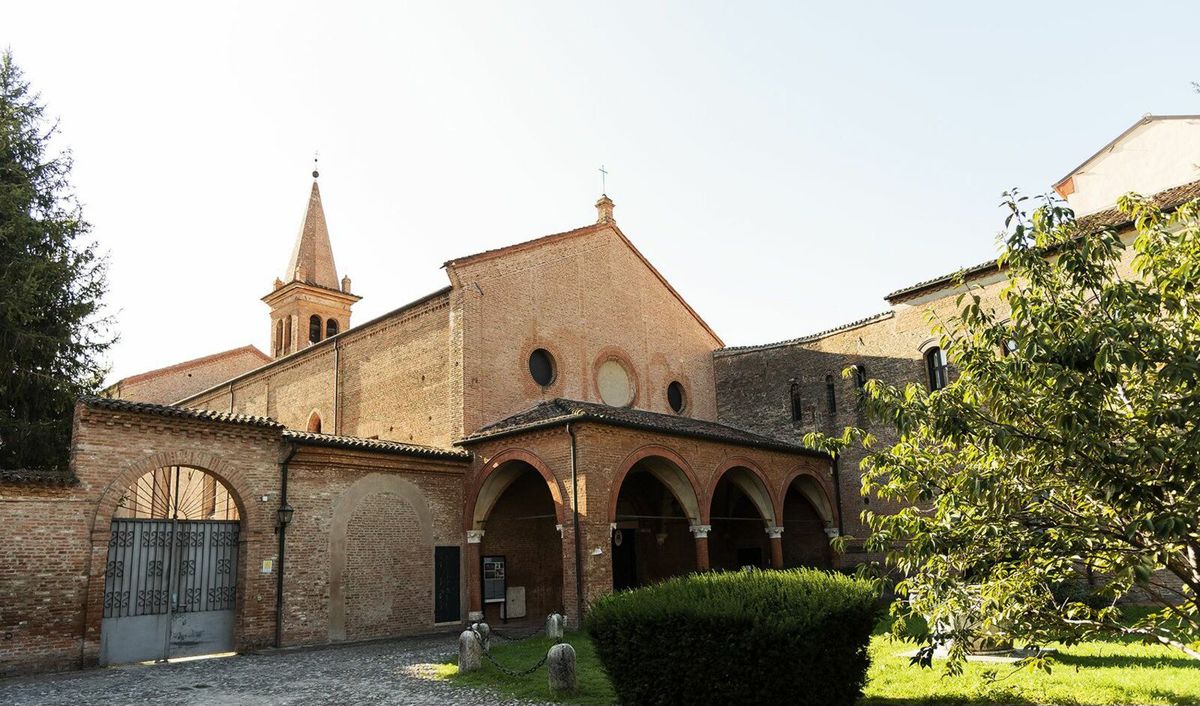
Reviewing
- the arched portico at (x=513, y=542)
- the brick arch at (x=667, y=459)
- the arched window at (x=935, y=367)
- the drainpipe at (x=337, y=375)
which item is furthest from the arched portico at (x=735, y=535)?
the drainpipe at (x=337, y=375)

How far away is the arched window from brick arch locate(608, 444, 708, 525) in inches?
286

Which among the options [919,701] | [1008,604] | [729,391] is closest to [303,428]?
[729,391]

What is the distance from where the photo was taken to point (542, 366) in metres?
20.7

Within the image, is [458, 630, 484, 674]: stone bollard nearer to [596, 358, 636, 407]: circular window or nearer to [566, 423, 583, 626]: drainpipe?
[566, 423, 583, 626]: drainpipe

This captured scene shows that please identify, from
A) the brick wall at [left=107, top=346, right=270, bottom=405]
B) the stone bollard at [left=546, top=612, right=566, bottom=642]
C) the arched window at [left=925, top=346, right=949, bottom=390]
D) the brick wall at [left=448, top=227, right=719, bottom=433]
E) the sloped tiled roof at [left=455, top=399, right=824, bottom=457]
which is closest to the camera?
the stone bollard at [left=546, top=612, right=566, bottom=642]

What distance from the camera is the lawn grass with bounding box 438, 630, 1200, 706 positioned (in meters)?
7.73

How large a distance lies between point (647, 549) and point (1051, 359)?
1731cm

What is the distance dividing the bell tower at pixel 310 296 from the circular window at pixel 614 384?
51.6 feet

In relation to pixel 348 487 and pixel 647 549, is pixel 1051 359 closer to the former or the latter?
pixel 348 487

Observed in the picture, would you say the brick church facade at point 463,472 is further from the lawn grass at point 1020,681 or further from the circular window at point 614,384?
the lawn grass at point 1020,681

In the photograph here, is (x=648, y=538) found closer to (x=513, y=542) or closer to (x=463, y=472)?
(x=513, y=542)

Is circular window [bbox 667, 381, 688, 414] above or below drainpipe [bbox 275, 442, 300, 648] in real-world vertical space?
above

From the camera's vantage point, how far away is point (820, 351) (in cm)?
2317

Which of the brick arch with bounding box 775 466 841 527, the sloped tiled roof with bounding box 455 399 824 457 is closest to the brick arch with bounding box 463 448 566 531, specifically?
the sloped tiled roof with bounding box 455 399 824 457
